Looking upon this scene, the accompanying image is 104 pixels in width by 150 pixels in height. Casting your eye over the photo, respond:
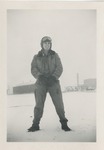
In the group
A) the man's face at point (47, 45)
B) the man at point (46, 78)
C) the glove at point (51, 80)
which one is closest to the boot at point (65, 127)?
the man at point (46, 78)

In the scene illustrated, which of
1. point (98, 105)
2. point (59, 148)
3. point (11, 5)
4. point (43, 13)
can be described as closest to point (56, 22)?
point (43, 13)

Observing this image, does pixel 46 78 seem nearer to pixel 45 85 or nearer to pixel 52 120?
pixel 45 85

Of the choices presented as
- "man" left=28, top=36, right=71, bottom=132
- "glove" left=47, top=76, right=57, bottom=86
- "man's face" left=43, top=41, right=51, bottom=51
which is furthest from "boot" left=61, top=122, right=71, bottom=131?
"man's face" left=43, top=41, right=51, bottom=51

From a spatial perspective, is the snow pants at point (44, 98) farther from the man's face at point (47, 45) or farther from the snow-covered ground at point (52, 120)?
the man's face at point (47, 45)

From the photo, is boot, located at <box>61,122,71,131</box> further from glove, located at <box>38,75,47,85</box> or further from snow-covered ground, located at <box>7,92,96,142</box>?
glove, located at <box>38,75,47,85</box>

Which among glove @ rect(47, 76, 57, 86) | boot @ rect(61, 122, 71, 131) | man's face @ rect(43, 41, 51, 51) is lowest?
boot @ rect(61, 122, 71, 131)

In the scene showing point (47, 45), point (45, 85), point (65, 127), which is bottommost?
point (65, 127)

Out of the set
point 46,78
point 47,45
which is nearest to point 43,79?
point 46,78

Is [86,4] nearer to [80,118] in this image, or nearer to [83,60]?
[83,60]
